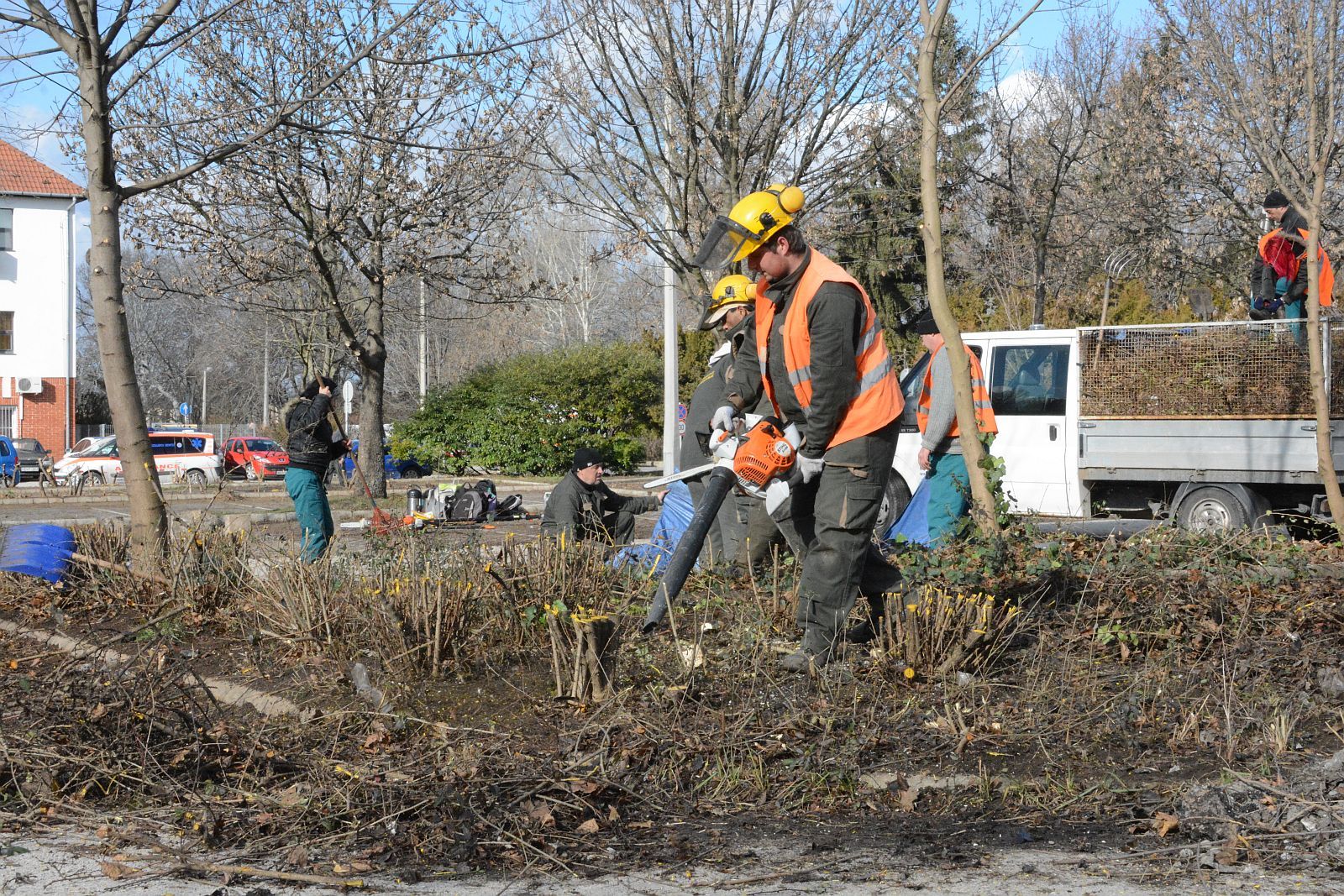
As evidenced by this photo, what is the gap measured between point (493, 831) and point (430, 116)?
16.5m

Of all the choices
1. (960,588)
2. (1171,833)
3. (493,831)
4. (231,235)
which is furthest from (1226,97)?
(231,235)

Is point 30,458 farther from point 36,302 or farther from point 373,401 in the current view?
point 373,401

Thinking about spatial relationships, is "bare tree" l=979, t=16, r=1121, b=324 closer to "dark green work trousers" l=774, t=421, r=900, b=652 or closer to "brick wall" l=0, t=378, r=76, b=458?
"dark green work trousers" l=774, t=421, r=900, b=652

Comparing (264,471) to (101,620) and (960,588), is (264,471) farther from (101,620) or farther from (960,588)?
(960,588)

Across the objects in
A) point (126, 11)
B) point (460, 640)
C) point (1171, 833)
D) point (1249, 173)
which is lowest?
point (1171, 833)

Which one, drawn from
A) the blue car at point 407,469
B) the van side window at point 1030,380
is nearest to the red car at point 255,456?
the blue car at point 407,469

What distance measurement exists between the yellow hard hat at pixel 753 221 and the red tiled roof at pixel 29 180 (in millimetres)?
39927

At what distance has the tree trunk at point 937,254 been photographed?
6633mm

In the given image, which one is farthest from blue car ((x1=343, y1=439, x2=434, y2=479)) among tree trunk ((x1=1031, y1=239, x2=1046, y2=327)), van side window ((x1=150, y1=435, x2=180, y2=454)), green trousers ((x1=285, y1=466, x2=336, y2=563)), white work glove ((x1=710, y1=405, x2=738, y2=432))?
white work glove ((x1=710, y1=405, x2=738, y2=432))

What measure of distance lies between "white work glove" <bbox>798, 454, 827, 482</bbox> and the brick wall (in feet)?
134

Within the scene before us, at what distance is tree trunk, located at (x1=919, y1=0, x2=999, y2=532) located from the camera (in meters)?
6.63

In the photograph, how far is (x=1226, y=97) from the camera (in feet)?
32.3

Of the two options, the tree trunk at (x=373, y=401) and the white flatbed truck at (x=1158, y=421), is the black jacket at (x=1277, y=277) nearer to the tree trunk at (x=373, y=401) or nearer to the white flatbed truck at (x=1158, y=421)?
the white flatbed truck at (x=1158, y=421)

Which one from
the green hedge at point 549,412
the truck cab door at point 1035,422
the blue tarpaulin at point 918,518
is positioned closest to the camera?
the blue tarpaulin at point 918,518
